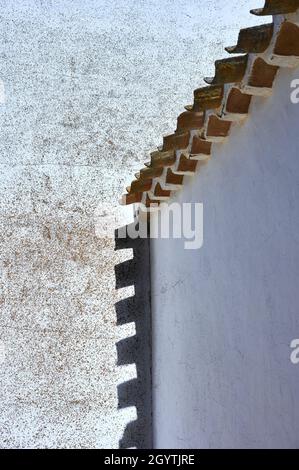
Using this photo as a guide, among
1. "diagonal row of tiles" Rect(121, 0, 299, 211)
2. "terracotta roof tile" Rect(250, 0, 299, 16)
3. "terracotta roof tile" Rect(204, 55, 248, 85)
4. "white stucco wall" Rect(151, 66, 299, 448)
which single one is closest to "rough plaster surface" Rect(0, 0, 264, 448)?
"white stucco wall" Rect(151, 66, 299, 448)

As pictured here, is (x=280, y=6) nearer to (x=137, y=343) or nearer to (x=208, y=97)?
(x=208, y=97)

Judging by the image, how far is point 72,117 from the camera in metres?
7.58

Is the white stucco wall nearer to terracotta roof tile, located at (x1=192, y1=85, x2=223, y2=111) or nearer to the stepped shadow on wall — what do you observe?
terracotta roof tile, located at (x1=192, y1=85, x2=223, y2=111)

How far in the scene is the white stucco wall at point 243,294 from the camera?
11.3ft

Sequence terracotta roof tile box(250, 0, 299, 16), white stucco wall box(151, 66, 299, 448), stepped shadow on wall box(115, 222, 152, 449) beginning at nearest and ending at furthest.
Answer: terracotta roof tile box(250, 0, 299, 16) < white stucco wall box(151, 66, 299, 448) < stepped shadow on wall box(115, 222, 152, 449)

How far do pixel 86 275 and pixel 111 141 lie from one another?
1.34 meters

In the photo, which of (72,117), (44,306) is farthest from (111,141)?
(44,306)

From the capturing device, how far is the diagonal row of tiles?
3.18 meters

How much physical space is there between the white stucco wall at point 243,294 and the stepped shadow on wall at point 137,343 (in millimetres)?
887

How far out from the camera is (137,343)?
745 cm

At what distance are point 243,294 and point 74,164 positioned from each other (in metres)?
3.63

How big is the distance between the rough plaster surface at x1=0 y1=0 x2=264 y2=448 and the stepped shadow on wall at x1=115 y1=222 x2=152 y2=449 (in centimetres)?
8

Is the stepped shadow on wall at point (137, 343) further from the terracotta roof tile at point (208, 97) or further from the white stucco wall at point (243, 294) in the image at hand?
the terracotta roof tile at point (208, 97)

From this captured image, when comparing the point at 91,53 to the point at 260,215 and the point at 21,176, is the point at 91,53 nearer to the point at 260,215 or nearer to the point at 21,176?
the point at 21,176
